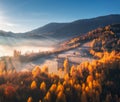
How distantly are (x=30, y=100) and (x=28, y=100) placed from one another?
209cm

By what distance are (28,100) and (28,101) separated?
1.80 m

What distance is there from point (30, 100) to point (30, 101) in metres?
0.79

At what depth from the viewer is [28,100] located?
655ft

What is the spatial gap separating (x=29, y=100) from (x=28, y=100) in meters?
2.60

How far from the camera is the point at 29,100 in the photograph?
197125mm

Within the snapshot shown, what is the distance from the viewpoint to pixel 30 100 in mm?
198125

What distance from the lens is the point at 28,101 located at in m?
198

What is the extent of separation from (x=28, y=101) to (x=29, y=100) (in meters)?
1.28

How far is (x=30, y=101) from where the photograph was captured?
198m

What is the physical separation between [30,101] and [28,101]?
55.7 inches

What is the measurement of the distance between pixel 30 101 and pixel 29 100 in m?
1.13

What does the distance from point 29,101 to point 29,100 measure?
2.41 ft
